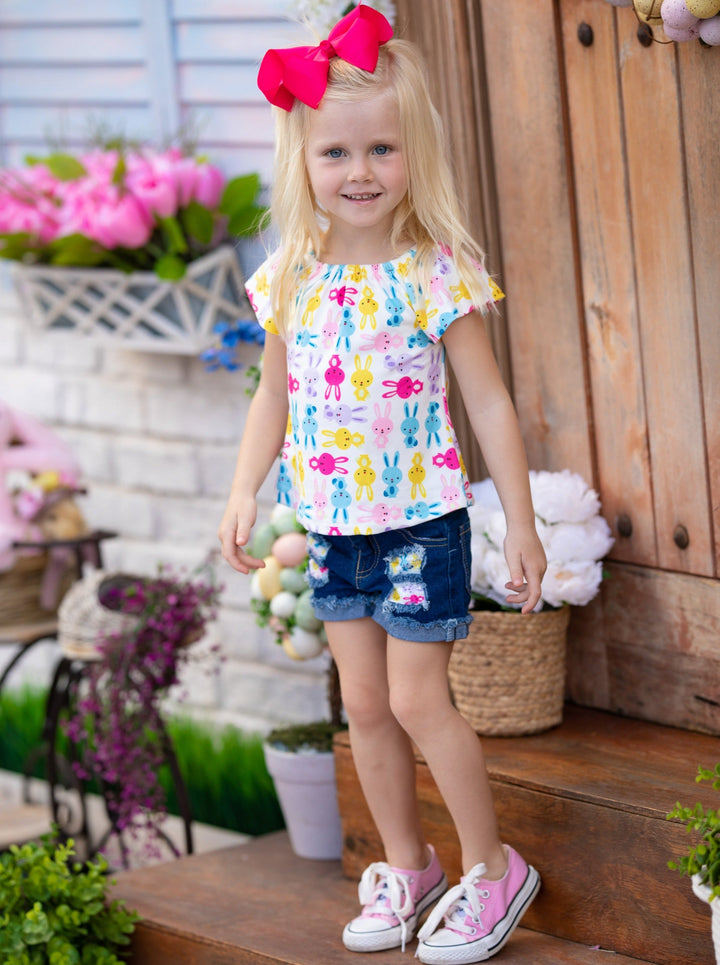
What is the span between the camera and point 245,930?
7.84 ft

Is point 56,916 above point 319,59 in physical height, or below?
below

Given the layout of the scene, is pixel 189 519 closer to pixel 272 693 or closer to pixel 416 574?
pixel 272 693

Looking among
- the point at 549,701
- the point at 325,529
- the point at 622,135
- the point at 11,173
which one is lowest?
the point at 549,701

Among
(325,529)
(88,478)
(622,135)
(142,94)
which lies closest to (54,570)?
(88,478)

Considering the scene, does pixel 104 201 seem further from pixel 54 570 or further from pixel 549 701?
pixel 549 701

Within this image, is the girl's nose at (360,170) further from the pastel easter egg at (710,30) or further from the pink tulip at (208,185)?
the pink tulip at (208,185)

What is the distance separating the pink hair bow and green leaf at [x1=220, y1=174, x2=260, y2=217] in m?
1.20

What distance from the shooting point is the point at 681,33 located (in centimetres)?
206

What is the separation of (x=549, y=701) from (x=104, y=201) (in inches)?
63.5

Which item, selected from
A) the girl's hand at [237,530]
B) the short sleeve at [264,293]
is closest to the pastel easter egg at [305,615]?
the girl's hand at [237,530]

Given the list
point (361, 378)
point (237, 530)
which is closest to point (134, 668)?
point (237, 530)

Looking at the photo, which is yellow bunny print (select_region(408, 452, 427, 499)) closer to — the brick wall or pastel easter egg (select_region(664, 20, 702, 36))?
pastel easter egg (select_region(664, 20, 702, 36))

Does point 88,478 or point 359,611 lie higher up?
point 88,478

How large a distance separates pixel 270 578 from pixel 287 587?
0.04 metres
